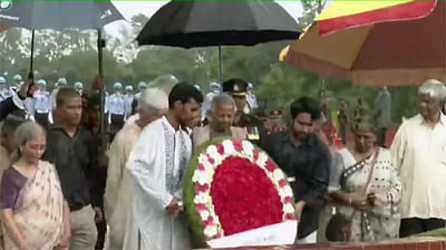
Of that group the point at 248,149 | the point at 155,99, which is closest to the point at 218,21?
the point at 155,99

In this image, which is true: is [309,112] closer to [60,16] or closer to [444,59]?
[444,59]

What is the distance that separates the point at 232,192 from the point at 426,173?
7.61 ft

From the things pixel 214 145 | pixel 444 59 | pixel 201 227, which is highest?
pixel 444 59

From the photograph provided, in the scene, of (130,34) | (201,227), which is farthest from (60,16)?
→ (130,34)

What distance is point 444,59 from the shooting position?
7.87 metres

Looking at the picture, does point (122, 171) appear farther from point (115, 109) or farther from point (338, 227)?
point (115, 109)

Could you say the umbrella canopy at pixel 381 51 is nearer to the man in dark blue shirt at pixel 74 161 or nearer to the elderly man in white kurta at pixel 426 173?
the elderly man in white kurta at pixel 426 173

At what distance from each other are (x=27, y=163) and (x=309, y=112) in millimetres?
1840

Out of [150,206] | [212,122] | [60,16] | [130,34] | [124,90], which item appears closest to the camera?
[150,206]

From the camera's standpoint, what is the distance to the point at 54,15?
852 centimetres

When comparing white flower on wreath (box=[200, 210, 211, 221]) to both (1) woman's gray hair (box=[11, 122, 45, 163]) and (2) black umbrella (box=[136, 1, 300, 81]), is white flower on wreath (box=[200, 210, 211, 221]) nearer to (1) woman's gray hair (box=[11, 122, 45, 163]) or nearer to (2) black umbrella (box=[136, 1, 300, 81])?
(1) woman's gray hair (box=[11, 122, 45, 163])

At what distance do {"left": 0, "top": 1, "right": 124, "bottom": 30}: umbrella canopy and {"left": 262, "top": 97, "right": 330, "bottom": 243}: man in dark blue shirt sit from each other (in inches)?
105

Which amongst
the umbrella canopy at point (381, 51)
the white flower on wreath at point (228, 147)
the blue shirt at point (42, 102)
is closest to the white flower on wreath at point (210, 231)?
the white flower on wreath at point (228, 147)

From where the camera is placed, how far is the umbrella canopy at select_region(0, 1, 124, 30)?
8398mm
